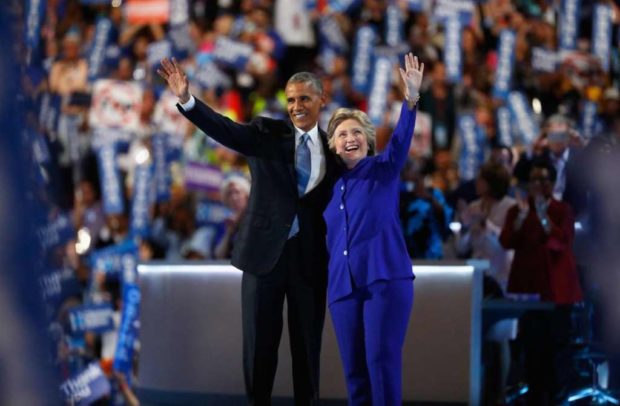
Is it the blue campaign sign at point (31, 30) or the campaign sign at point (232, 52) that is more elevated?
the campaign sign at point (232, 52)

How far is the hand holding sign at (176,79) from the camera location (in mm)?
5922

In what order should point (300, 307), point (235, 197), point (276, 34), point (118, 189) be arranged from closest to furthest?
1. point (300, 307)
2. point (235, 197)
3. point (118, 189)
4. point (276, 34)

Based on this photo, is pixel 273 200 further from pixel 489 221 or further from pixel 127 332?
pixel 127 332

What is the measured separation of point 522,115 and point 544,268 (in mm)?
5371

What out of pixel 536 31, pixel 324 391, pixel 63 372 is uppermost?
pixel 536 31

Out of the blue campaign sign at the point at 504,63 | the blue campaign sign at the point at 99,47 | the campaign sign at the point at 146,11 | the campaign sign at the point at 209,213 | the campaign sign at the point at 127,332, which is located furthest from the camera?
the campaign sign at the point at 146,11

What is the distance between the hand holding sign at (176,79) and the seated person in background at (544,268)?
3655 millimetres

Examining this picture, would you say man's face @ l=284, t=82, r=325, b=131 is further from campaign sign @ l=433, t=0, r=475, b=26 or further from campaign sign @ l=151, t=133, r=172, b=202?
campaign sign @ l=433, t=0, r=475, b=26

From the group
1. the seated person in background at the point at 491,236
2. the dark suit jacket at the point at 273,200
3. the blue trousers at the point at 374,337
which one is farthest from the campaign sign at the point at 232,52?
the blue trousers at the point at 374,337

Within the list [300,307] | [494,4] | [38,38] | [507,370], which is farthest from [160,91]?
[38,38]

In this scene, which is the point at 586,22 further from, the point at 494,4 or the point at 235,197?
the point at 235,197

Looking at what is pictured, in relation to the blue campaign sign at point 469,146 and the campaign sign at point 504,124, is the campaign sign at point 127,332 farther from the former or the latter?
the campaign sign at point 504,124

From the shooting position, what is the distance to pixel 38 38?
2.70 m

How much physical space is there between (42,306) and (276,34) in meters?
13.1
